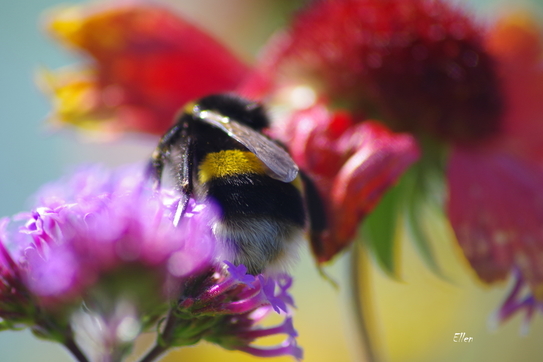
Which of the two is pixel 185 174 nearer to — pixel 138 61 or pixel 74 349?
pixel 74 349

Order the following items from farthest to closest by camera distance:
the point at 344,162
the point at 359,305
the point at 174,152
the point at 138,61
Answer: the point at 138,61
the point at 359,305
the point at 344,162
the point at 174,152

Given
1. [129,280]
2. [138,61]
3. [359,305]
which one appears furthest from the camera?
[138,61]

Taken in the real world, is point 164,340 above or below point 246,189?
below

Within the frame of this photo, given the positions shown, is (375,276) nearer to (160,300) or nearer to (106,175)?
(106,175)

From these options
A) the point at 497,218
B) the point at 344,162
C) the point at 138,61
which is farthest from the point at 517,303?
the point at 138,61

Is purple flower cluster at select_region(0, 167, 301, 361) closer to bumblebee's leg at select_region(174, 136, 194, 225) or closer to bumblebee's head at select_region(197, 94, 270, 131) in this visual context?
bumblebee's leg at select_region(174, 136, 194, 225)

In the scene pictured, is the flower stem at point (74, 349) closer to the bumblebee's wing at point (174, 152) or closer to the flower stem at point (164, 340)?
the flower stem at point (164, 340)

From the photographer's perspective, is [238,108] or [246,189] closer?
[246,189]

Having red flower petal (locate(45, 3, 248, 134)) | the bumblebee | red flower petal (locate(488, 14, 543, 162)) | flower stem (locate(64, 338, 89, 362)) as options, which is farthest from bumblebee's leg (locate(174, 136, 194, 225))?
red flower petal (locate(488, 14, 543, 162))

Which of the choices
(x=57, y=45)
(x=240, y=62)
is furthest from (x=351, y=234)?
(x=57, y=45)
